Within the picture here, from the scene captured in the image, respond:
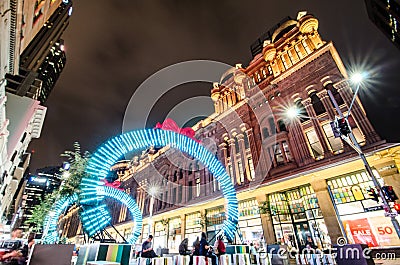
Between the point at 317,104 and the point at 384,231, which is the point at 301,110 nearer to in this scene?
the point at 317,104

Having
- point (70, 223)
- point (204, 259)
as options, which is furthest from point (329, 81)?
point (70, 223)

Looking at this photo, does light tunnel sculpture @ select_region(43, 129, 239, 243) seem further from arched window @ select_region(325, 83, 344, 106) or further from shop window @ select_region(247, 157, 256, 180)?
arched window @ select_region(325, 83, 344, 106)

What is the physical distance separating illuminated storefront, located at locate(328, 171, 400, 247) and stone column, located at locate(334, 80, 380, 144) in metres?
2.79

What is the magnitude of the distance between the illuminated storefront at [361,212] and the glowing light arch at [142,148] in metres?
10.8

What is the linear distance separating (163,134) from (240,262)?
5.55m

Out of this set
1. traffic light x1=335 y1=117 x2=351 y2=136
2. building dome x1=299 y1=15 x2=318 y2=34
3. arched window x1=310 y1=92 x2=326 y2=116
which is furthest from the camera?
building dome x1=299 y1=15 x2=318 y2=34

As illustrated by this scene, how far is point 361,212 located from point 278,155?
7.89 m

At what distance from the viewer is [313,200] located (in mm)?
17016

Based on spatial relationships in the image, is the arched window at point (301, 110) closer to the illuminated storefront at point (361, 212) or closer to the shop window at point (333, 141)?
the shop window at point (333, 141)

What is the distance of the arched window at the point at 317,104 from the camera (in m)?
19.1

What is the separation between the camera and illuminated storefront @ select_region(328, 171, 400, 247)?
1338cm

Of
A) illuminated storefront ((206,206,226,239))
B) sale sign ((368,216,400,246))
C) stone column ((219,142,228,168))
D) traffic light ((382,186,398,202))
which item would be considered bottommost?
sale sign ((368,216,400,246))

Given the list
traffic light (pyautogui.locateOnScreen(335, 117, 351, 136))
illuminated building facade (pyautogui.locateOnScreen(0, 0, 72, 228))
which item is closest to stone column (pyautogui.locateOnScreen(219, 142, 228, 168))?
traffic light (pyautogui.locateOnScreen(335, 117, 351, 136))

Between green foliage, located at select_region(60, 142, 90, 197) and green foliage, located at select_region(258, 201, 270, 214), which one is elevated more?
green foliage, located at select_region(60, 142, 90, 197)
